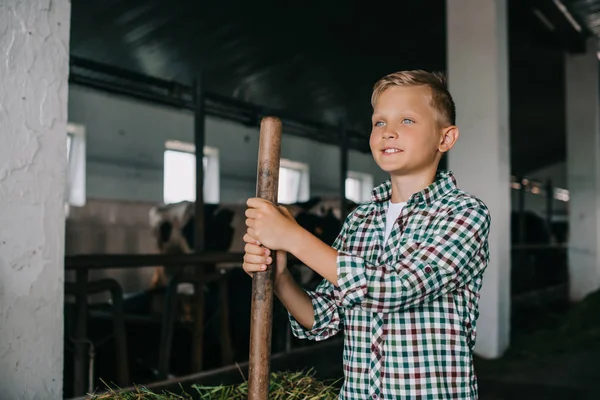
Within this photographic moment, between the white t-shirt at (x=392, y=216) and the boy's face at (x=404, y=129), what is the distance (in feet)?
0.33

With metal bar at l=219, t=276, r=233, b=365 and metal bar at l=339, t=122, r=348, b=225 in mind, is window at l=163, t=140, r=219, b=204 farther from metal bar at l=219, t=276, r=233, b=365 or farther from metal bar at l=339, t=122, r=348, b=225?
metal bar at l=219, t=276, r=233, b=365

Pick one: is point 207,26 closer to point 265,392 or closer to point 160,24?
point 160,24

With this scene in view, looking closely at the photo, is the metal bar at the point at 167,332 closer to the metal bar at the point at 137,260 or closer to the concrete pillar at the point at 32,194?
the metal bar at the point at 137,260

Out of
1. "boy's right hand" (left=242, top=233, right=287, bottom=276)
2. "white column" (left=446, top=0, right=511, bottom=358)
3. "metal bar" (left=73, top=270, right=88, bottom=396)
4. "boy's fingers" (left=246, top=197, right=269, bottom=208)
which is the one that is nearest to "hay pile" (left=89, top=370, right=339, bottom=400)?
"boy's right hand" (left=242, top=233, right=287, bottom=276)

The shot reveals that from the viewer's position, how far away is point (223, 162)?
1113 cm

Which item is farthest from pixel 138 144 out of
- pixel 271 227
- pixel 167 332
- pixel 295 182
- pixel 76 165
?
pixel 271 227

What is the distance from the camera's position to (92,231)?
6578mm

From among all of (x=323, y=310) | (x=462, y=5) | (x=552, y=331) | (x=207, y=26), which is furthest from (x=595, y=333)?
(x=323, y=310)

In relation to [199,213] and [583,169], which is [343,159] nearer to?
[199,213]

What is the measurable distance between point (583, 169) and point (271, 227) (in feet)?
28.7

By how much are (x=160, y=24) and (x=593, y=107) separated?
565 cm

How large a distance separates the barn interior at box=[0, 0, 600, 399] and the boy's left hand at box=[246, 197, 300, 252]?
0.63 m

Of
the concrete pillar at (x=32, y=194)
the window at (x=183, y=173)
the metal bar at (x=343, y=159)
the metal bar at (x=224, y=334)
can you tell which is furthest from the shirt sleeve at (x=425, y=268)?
the window at (x=183, y=173)

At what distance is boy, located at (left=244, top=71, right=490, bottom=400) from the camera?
1.22m
